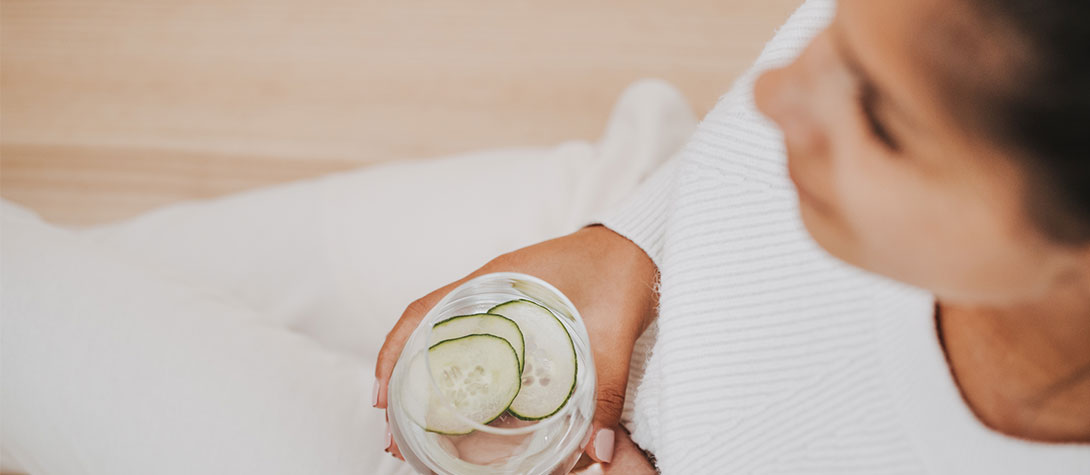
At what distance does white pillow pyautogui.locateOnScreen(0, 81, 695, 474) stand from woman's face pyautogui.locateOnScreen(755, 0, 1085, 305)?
1.12 feet

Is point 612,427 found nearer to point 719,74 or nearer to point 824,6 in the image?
point 824,6

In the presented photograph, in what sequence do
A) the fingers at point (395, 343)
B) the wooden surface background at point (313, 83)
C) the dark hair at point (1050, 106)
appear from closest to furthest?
the dark hair at point (1050, 106) < the fingers at point (395, 343) < the wooden surface background at point (313, 83)

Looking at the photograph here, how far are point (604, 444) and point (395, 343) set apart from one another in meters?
0.17

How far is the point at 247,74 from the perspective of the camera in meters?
1.02

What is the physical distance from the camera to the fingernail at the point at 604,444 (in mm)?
476

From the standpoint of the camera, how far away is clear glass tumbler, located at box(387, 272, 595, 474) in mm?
364

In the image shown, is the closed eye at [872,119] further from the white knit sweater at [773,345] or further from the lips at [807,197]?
the white knit sweater at [773,345]

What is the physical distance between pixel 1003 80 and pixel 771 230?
0.25 m

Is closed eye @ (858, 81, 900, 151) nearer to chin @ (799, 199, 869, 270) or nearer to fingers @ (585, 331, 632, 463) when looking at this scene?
chin @ (799, 199, 869, 270)

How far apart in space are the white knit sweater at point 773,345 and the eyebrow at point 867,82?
169 mm

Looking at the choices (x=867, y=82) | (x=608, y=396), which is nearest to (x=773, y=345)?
(x=608, y=396)

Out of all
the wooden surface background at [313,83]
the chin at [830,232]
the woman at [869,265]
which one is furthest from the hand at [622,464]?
the wooden surface background at [313,83]

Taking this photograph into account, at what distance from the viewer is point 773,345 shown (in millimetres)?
461

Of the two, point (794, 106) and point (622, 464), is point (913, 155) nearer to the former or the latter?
point (794, 106)
